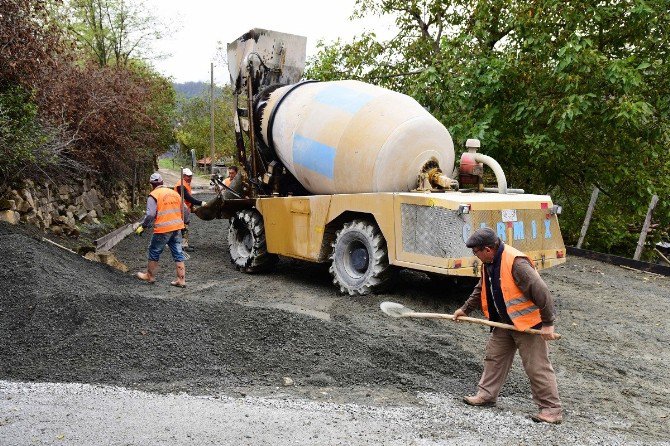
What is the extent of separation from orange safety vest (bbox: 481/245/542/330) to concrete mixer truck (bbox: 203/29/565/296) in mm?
2267

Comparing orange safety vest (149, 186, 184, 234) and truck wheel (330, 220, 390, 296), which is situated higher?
orange safety vest (149, 186, 184, 234)

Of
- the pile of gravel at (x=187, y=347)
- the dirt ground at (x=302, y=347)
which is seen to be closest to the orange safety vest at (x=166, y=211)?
the dirt ground at (x=302, y=347)

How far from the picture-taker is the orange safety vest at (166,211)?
8.30m

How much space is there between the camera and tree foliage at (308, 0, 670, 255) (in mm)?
10930

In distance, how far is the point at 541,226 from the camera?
749cm

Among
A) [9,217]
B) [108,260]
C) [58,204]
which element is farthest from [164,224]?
[58,204]

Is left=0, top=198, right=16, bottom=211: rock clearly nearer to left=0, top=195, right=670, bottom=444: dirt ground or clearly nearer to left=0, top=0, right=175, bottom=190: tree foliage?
left=0, top=0, right=175, bottom=190: tree foliage

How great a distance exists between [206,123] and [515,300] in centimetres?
4399

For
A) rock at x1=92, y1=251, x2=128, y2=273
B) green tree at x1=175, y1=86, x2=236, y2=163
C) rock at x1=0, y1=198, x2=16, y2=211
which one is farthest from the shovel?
green tree at x1=175, y1=86, x2=236, y2=163

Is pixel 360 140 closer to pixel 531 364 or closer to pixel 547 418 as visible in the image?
pixel 531 364

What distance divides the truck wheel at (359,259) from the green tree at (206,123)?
119ft

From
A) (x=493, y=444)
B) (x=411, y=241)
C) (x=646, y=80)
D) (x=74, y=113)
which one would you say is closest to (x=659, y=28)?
(x=646, y=80)

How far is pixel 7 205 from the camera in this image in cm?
981

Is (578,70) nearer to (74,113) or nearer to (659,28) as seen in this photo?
(659,28)
